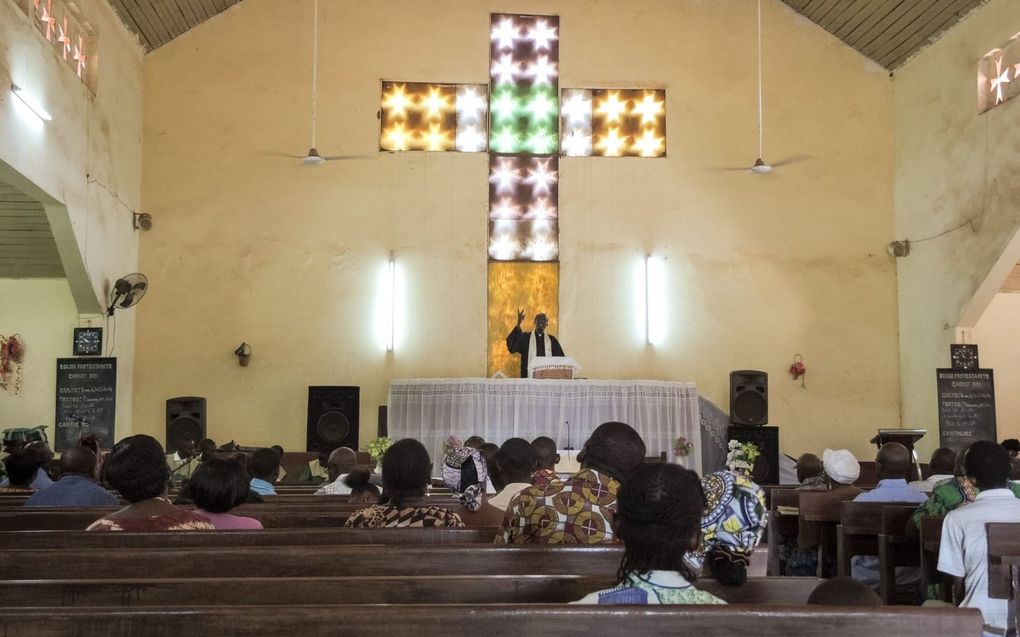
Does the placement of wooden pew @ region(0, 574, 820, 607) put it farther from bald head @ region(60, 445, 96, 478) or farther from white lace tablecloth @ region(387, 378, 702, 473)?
white lace tablecloth @ region(387, 378, 702, 473)

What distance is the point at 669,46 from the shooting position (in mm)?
12656

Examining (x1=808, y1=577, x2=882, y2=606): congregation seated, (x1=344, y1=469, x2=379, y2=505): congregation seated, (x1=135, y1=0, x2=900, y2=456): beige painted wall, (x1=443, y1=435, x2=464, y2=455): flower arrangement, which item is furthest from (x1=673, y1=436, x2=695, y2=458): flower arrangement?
(x1=808, y1=577, x2=882, y2=606): congregation seated

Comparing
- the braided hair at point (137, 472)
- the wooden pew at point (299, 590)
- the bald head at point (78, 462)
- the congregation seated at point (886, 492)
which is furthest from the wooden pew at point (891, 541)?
the bald head at point (78, 462)

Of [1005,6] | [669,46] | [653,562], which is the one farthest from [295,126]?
[653,562]

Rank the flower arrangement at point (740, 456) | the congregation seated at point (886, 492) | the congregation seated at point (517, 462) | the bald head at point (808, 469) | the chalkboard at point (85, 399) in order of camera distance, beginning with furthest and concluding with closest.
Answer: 1. the chalkboard at point (85, 399)
2. the flower arrangement at point (740, 456)
3. the bald head at point (808, 469)
4. the congregation seated at point (886, 492)
5. the congregation seated at point (517, 462)

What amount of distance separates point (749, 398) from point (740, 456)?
151 cm

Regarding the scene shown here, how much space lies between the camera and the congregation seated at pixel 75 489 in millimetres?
5035

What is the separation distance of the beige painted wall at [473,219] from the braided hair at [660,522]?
9923mm

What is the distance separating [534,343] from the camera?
11.6 meters

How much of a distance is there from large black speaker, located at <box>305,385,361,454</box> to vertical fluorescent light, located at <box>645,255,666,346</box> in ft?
10.9

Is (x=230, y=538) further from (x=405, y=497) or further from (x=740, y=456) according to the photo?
(x=740, y=456)

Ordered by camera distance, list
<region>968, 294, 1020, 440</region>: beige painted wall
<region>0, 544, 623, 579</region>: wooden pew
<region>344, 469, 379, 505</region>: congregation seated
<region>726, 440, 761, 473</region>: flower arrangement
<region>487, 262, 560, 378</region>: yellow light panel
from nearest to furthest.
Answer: <region>0, 544, 623, 579</region>: wooden pew < <region>344, 469, 379, 505</region>: congregation seated < <region>726, 440, 761, 473</region>: flower arrangement < <region>968, 294, 1020, 440</region>: beige painted wall < <region>487, 262, 560, 378</region>: yellow light panel

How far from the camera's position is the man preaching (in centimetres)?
1152

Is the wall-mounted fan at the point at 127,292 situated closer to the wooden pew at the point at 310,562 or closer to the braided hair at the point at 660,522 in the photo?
the wooden pew at the point at 310,562
